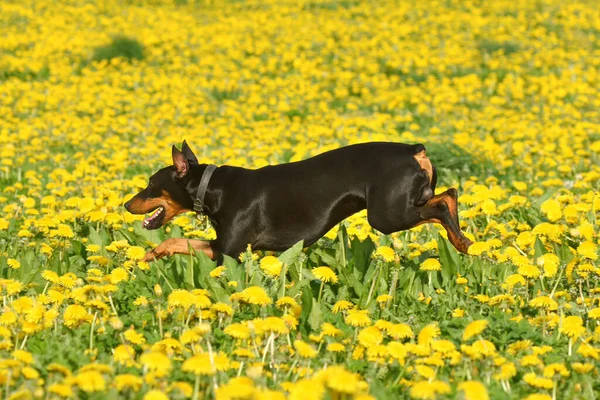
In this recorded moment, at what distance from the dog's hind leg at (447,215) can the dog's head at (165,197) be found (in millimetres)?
1518

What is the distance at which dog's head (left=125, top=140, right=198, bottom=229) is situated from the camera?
530 centimetres

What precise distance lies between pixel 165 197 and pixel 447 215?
Answer: 182 cm

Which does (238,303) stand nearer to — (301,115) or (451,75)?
(301,115)

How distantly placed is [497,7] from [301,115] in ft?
27.8

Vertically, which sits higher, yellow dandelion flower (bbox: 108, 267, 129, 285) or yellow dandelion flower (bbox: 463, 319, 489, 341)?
yellow dandelion flower (bbox: 463, 319, 489, 341)

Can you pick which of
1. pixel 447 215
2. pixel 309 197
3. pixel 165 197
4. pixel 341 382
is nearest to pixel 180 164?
pixel 165 197

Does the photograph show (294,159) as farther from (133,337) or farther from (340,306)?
(133,337)

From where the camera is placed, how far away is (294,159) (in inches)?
333

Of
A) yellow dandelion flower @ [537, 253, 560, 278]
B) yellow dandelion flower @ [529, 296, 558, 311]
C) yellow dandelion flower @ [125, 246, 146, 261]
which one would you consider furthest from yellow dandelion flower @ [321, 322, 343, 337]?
yellow dandelion flower @ [125, 246, 146, 261]

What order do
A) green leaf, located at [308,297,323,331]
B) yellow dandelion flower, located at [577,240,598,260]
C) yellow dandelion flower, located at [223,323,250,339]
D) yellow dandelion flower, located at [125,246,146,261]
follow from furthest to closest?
1. yellow dandelion flower, located at [125,246,146,261]
2. yellow dandelion flower, located at [577,240,598,260]
3. green leaf, located at [308,297,323,331]
4. yellow dandelion flower, located at [223,323,250,339]

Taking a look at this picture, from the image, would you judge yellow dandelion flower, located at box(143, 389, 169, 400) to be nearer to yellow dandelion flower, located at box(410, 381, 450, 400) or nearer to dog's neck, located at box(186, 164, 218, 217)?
yellow dandelion flower, located at box(410, 381, 450, 400)

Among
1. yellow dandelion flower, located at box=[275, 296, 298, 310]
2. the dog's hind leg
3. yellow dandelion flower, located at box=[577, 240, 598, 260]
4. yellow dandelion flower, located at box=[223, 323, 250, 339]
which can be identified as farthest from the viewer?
the dog's hind leg

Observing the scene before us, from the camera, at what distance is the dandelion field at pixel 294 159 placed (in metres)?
3.27

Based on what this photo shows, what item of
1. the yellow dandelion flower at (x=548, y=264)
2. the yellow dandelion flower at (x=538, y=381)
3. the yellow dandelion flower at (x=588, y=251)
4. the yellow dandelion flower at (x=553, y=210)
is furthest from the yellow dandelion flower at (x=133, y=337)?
the yellow dandelion flower at (x=553, y=210)
